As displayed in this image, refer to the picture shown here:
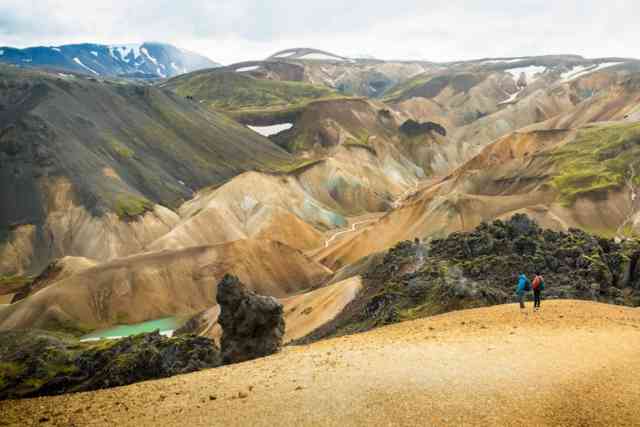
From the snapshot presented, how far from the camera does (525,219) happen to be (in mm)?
46250

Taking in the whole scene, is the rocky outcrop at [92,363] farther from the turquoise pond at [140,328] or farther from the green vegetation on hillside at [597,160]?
the green vegetation on hillside at [597,160]

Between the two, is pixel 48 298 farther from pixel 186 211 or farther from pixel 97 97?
pixel 97 97

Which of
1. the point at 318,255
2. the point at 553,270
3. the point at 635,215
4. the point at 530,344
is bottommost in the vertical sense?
the point at 318,255

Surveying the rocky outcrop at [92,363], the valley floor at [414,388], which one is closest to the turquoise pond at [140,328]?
the rocky outcrop at [92,363]

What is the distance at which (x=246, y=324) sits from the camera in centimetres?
2750

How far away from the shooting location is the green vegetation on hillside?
93562 mm

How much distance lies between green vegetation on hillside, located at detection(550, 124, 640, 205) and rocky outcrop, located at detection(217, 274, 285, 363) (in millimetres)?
71555

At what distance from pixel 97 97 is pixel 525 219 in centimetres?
13798

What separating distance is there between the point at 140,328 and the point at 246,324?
161 feet

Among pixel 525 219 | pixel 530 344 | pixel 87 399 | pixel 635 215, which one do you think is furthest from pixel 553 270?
pixel 635 215

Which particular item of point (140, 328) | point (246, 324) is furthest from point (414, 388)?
point (140, 328)

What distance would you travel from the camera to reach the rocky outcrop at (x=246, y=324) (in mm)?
26438

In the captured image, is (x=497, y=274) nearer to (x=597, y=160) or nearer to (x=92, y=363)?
(x=92, y=363)

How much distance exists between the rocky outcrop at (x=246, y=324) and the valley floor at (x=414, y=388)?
11.9ft
